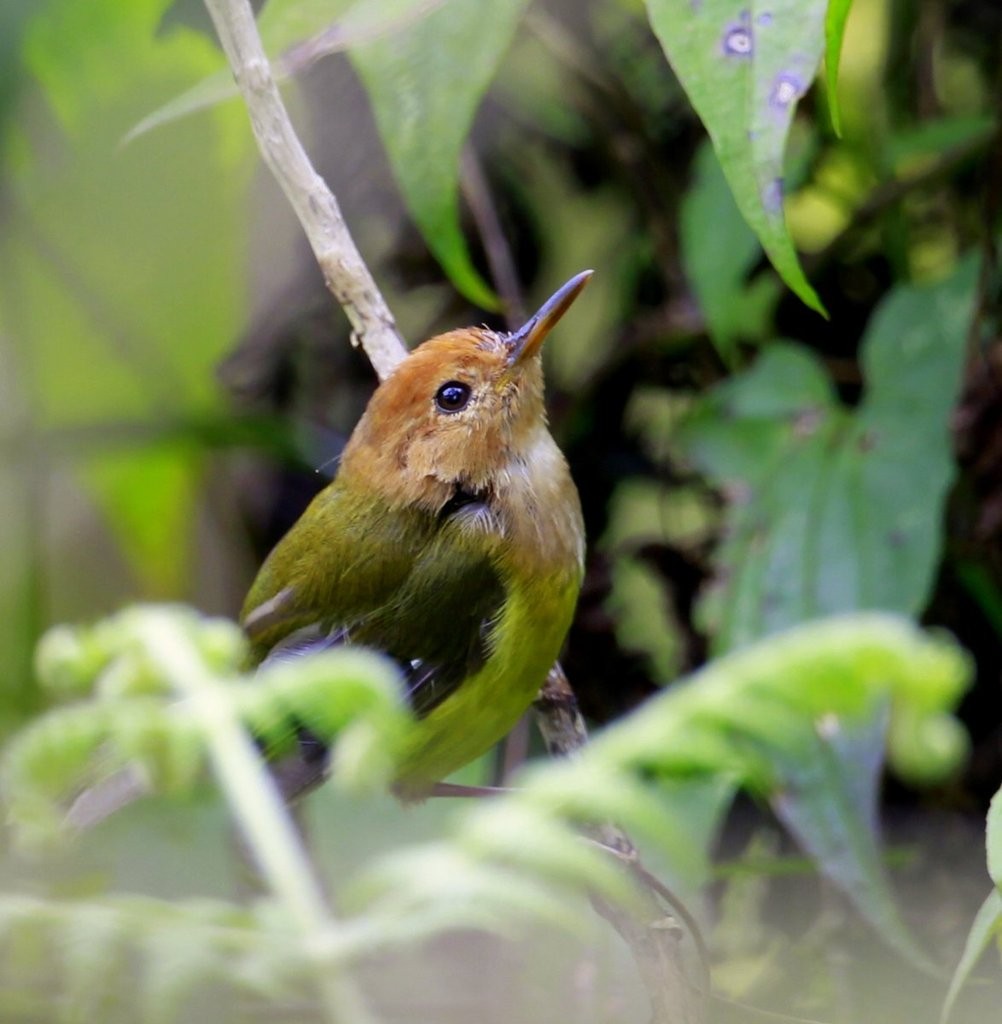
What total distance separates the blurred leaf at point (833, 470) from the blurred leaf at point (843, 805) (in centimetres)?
29

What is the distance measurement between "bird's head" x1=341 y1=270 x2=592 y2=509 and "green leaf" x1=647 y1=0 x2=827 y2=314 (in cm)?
99

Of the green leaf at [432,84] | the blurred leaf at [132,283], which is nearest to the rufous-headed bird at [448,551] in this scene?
the green leaf at [432,84]

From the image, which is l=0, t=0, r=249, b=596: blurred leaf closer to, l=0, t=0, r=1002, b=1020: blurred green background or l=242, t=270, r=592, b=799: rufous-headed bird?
l=0, t=0, r=1002, b=1020: blurred green background

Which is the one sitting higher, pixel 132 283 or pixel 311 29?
pixel 311 29

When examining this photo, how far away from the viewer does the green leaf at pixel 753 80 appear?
1533mm

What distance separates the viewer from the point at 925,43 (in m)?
3.04

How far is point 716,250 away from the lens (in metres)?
2.75

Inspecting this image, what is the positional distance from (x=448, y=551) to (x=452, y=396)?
11.3 inches

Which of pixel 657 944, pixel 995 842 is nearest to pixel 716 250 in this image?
pixel 657 944

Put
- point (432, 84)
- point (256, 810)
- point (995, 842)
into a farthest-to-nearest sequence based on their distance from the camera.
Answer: point (432, 84) < point (995, 842) < point (256, 810)

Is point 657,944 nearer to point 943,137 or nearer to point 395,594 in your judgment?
point 395,594

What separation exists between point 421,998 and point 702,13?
4.62 ft

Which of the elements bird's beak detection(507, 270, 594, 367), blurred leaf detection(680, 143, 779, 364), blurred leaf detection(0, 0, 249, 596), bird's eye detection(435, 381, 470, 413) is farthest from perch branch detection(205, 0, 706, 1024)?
blurred leaf detection(0, 0, 249, 596)

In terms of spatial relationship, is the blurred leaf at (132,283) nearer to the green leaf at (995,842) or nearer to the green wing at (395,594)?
the green wing at (395,594)
